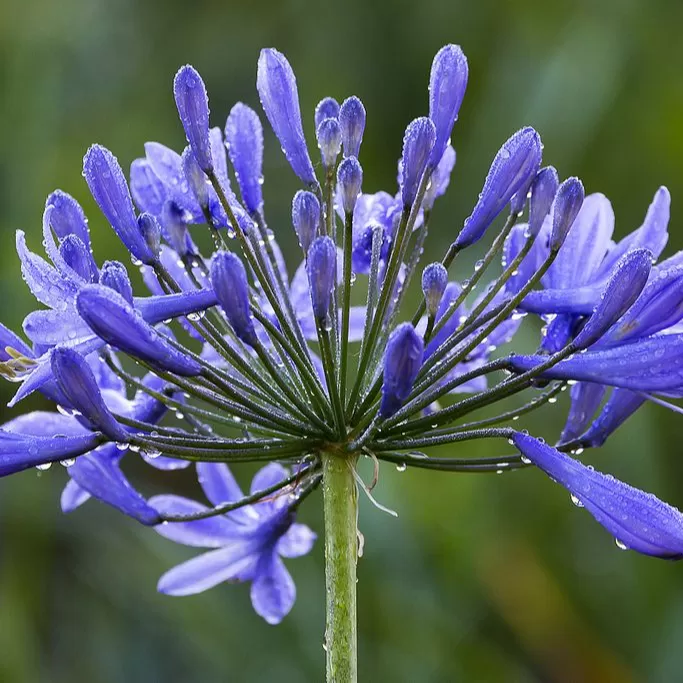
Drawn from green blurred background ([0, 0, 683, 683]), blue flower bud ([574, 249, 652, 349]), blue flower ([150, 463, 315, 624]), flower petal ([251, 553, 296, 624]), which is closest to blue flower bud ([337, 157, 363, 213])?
blue flower bud ([574, 249, 652, 349])

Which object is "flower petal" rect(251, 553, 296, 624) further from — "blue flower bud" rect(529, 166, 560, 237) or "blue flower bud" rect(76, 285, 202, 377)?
"blue flower bud" rect(529, 166, 560, 237)

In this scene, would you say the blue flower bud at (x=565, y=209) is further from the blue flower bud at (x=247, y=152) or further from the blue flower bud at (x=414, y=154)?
the blue flower bud at (x=247, y=152)

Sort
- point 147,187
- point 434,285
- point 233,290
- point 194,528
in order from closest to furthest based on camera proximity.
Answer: point 233,290 → point 434,285 → point 147,187 → point 194,528

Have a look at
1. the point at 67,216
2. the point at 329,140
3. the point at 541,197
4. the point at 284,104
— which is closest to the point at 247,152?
the point at 284,104

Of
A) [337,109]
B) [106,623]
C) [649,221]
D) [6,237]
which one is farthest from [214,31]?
[649,221]

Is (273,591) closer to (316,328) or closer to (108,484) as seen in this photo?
(108,484)
